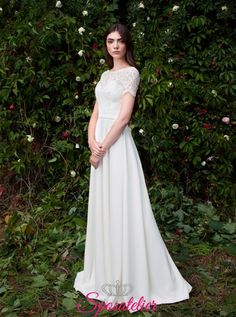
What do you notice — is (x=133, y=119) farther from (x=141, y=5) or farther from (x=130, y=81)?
(x=130, y=81)

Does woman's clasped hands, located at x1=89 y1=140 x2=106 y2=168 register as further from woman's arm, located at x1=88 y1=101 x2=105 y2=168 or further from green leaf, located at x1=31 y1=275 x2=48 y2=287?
green leaf, located at x1=31 y1=275 x2=48 y2=287

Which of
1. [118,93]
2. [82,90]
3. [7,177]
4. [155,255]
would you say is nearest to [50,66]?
[82,90]

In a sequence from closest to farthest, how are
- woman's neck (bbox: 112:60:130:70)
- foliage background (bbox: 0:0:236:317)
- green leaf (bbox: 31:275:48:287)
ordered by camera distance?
woman's neck (bbox: 112:60:130:70) → green leaf (bbox: 31:275:48:287) → foliage background (bbox: 0:0:236:317)

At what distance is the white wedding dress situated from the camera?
8.96 feet

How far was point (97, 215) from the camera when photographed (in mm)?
2859

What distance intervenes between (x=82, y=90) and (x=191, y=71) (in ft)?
3.98

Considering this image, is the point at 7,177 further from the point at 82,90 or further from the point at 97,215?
the point at 97,215

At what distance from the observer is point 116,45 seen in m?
2.67

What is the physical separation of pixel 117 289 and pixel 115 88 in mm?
1393

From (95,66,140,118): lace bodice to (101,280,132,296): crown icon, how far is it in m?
1.17

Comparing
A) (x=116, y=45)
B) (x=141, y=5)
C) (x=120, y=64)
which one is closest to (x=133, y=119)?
(x=141, y=5)

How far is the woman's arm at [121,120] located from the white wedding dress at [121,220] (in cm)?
5

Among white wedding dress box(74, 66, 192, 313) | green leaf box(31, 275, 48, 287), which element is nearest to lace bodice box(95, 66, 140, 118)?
white wedding dress box(74, 66, 192, 313)

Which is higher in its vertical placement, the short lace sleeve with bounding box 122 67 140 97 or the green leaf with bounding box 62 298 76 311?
the short lace sleeve with bounding box 122 67 140 97
